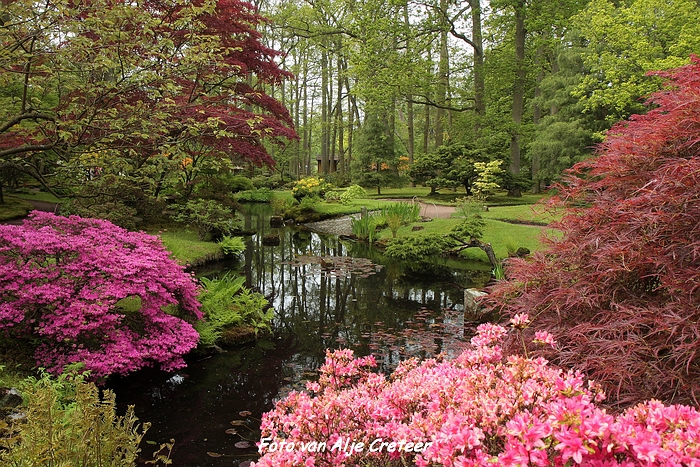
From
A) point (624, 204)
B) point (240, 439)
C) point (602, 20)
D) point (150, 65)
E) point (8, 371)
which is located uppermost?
point (602, 20)

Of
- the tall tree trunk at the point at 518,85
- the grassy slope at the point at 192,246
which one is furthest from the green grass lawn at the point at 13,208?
the tall tree trunk at the point at 518,85

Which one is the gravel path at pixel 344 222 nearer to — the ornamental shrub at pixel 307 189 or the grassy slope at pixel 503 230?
the grassy slope at pixel 503 230

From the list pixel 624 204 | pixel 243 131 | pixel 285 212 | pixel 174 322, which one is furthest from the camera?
pixel 285 212

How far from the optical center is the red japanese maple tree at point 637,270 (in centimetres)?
196

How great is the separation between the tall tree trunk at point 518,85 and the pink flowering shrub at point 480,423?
18180 millimetres

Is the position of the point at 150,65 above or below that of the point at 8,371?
above

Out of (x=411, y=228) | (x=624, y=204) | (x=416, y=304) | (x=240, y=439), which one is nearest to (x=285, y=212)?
(x=411, y=228)

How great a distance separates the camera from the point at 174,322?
15.4ft

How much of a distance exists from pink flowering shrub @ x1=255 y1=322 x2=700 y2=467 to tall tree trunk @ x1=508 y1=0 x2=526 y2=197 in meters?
18.2

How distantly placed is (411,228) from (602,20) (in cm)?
885

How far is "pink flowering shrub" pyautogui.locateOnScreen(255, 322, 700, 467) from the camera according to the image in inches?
39.6

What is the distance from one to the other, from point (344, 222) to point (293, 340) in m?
11.1

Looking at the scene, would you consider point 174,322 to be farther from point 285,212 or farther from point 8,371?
point 285,212

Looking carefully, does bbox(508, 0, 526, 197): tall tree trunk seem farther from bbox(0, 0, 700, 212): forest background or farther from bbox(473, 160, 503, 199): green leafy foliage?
bbox(473, 160, 503, 199): green leafy foliage
